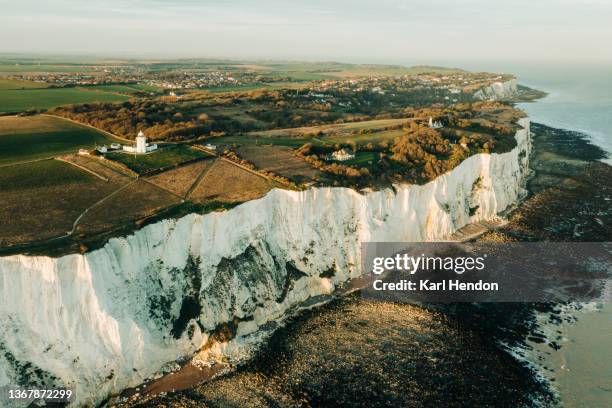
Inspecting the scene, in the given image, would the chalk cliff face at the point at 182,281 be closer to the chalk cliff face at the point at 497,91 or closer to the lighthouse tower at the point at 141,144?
the lighthouse tower at the point at 141,144

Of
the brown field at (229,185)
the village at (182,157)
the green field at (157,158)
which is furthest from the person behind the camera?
the green field at (157,158)

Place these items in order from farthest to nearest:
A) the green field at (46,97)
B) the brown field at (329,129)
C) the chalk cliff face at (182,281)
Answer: the green field at (46,97) → the brown field at (329,129) → the chalk cliff face at (182,281)

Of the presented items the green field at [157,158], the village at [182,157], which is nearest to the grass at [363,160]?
the village at [182,157]

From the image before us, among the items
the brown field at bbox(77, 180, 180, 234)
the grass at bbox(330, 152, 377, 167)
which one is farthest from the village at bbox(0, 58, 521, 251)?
the grass at bbox(330, 152, 377, 167)

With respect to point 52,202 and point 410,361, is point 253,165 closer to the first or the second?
point 52,202

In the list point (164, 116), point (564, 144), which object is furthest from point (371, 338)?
point (564, 144)

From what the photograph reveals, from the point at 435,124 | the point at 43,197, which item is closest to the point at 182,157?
Answer: the point at 43,197
